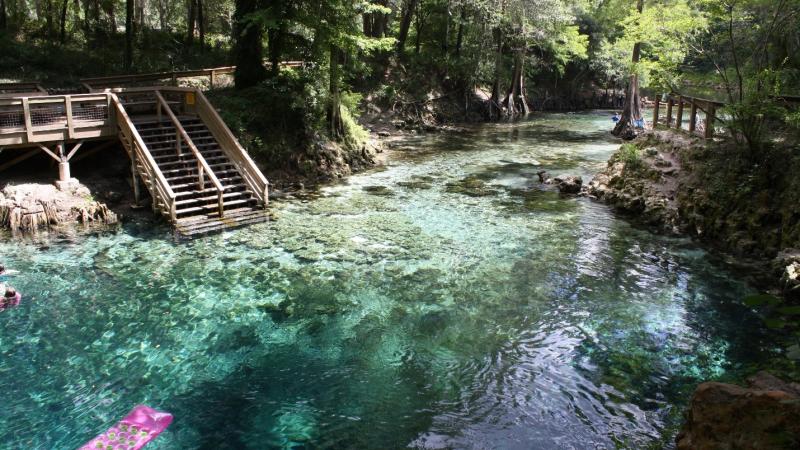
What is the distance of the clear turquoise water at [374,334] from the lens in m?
8.03

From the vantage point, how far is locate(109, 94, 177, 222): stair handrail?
1588 cm

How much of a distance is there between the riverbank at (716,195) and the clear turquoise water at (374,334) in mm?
1036

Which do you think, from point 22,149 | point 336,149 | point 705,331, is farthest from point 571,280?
point 22,149

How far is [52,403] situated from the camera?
8.37 meters

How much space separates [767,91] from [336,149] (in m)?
15.0

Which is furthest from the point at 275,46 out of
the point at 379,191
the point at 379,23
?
the point at 379,23

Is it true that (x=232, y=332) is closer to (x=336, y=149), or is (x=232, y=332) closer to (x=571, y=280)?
(x=571, y=280)

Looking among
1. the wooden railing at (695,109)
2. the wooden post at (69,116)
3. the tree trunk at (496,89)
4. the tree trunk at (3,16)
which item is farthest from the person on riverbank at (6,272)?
the tree trunk at (496,89)

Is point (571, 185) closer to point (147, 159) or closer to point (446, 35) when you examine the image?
point (147, 159)

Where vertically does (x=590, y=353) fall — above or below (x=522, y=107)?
below

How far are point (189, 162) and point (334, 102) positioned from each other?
743 cm

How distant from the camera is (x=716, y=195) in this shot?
1614 cm

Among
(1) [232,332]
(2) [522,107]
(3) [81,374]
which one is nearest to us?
(3) [81,374]

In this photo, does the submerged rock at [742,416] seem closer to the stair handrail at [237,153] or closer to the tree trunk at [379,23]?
the stair handrail at [237,153]
